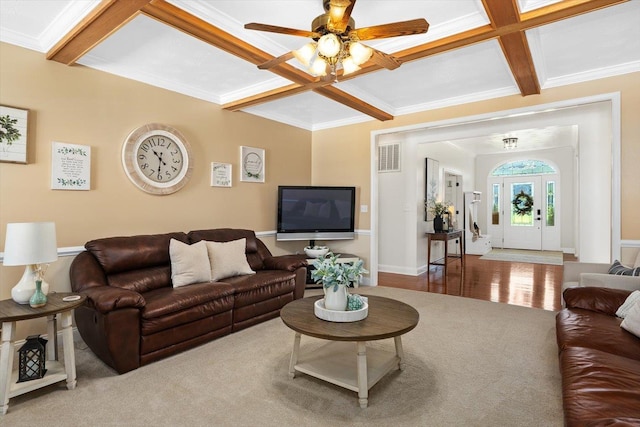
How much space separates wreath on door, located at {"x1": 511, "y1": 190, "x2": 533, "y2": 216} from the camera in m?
9.73

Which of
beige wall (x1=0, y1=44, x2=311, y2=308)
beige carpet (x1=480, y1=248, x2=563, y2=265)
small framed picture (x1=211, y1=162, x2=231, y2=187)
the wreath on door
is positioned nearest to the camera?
beige wall (x1=0, y1=44, x2=311, y2=308)

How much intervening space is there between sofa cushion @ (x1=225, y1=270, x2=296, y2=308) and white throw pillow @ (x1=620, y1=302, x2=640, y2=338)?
287cm

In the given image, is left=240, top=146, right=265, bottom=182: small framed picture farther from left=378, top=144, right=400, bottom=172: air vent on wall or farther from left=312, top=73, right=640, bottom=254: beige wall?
left=378, top=144, right=400, bottom=172: air vent on wall

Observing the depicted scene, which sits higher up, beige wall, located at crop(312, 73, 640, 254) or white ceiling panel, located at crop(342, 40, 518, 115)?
white ceiling panel, located at crop(342, 40, 518, 115)

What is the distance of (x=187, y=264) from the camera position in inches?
131

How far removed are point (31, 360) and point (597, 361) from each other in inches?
132

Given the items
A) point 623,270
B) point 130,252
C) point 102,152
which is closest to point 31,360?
point 130,252

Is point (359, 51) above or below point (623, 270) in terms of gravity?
above

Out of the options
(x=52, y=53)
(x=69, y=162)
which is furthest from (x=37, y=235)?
(x=52, y=53)

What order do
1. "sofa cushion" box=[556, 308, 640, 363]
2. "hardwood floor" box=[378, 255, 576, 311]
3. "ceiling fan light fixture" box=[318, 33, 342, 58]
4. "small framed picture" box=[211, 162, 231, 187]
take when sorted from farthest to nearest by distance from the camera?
"hardwood floor" box=[378, 255, 576, 311], "small framed picture" box=[211, 162, 231, 187], "ceiling fan light fixture" box=[318, 33, 342, 58], "sofa cushion" box=[556, 308, 640, 363]

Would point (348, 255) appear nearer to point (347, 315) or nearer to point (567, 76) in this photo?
point (347, 315)

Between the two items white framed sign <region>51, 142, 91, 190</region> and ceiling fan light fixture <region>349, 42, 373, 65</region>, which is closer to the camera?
ceiling fan light fixture <region>349, 42, 373, 65</region>

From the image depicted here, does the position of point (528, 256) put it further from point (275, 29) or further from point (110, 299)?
point (110, 299)

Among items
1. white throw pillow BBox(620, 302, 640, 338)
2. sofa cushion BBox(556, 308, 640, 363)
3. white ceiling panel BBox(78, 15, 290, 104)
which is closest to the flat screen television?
white ceiling panel BBox(78, 15, 290, 104)
